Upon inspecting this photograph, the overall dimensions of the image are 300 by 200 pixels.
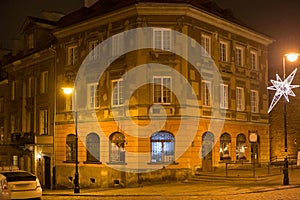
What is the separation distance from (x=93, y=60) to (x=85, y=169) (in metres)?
7.27

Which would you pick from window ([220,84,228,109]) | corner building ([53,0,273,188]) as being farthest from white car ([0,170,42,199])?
window ([220,84,228,109])

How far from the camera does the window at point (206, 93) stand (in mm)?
31259

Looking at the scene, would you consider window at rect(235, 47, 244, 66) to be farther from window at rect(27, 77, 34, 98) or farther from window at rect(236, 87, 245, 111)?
window at rect(27, 77, 34, 98)

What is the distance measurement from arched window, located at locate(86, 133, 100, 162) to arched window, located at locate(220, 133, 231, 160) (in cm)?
810

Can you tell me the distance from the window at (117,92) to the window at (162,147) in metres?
3.25

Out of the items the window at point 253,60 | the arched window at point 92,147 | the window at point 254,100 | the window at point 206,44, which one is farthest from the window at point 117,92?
the window at point 253,60

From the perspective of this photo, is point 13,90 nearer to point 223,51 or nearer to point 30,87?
point 30,87

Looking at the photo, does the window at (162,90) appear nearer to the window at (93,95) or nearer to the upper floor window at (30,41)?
the window at (93,95)

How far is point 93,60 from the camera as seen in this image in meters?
32.9

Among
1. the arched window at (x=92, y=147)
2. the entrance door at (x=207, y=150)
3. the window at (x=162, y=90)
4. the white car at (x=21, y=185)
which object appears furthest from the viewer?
the arched window at (x=92, y=147)

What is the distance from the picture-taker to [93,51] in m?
33.0

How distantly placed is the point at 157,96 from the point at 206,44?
198 inches

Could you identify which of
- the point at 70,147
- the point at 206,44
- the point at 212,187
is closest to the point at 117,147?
the point at 70,147

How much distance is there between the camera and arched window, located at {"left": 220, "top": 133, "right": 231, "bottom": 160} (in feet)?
107
